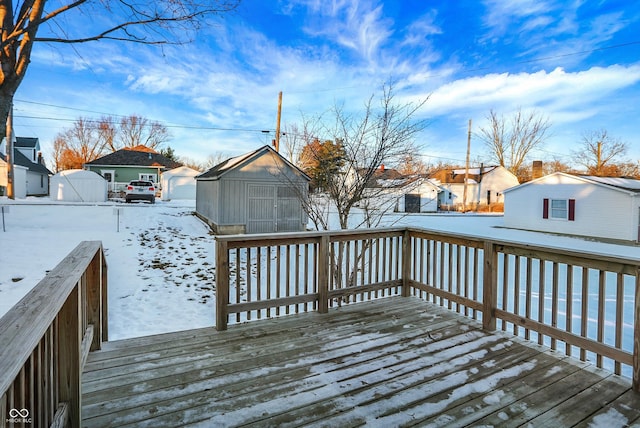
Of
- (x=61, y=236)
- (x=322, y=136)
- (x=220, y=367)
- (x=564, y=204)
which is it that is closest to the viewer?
(x=220, y=367)

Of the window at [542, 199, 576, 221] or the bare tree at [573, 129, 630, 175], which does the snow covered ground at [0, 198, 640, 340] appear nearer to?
the window at [542, 199, 576, 221]

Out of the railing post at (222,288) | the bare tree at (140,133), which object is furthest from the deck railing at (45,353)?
the bare tree at (140,133)

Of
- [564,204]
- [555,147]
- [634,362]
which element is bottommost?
[634,362]

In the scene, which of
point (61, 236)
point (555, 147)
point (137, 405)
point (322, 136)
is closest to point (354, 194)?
point (322, 136)

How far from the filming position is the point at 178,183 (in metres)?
28.7

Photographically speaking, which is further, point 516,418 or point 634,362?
point 634,362

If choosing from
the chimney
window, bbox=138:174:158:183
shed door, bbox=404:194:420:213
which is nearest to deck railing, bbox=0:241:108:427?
shed door, bbox=404:194:420:213

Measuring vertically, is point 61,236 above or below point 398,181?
below

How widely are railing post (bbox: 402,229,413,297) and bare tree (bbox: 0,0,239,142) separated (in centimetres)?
567

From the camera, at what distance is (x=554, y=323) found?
3070 mm

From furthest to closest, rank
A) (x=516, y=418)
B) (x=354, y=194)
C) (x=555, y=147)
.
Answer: (x=555, y=147)
(x=354, y=194)
(x=516, y=418)

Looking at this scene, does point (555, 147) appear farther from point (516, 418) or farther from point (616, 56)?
point (516, 418)

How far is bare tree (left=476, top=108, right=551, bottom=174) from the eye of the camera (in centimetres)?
3122

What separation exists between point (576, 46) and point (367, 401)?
16440 millimetres
